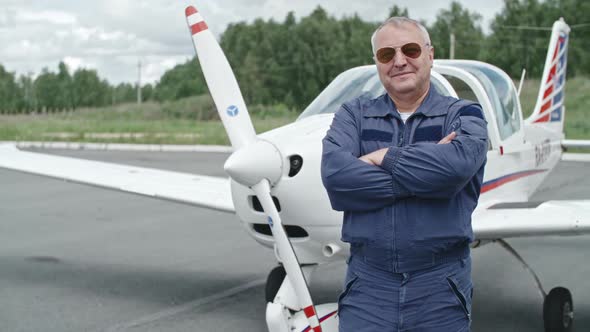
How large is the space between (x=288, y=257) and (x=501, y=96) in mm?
2895

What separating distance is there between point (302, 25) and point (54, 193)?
61.4 metres

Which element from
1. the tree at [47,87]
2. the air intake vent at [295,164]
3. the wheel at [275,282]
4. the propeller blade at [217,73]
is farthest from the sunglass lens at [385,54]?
the tree at [47,87]

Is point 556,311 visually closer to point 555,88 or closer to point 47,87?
point 555,88

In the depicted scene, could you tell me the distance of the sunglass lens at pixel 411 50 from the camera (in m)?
2.40

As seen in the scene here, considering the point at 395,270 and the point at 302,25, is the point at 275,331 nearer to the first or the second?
the point at 395,270

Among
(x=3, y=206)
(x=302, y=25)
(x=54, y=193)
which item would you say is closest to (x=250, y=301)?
(x=3, y=206)

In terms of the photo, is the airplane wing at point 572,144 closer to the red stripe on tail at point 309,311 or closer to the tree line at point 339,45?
the red stripe on tail at point 309,311

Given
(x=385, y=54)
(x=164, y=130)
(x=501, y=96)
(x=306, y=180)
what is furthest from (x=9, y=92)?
(x=385, y=54)

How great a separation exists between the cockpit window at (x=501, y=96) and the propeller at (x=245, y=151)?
2.29m

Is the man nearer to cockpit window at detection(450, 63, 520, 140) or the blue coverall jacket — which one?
Result: the blue coverall jacket

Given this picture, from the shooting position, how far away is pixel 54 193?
39.1 ft

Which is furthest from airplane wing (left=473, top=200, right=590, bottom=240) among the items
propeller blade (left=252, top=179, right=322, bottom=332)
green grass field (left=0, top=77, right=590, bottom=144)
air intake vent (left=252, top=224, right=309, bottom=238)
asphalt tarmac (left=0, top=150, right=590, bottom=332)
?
green grass field (left=0, top=77, right=590, bottom=144)

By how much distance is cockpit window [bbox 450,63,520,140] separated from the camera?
5418mm

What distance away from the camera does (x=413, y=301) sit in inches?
88.7
